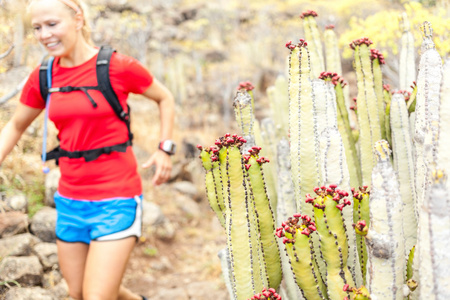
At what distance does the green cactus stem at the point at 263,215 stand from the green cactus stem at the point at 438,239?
2.33ft

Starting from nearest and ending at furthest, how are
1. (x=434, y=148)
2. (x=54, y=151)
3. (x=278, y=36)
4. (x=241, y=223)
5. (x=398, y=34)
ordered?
(x=434, y=148) < (x=241, y=223) < (x=54, y=151) < (x=398, y=34) < (x=278, y=36)

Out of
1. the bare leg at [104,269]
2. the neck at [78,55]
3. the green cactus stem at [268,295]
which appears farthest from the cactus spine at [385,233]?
the neck at [78,55]

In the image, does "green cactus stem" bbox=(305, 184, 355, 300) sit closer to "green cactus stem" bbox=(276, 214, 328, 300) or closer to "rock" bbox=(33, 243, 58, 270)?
"green cactus stem" bbox=(276, 214, 328, 300)

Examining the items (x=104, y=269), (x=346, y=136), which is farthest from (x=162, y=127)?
(x=346, y=136)

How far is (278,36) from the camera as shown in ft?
54.6

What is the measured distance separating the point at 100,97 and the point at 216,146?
3.95 ft

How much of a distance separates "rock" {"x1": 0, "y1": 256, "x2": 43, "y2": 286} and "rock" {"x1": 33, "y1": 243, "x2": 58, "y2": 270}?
0.26 meters

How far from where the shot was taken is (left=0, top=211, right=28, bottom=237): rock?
3980mm

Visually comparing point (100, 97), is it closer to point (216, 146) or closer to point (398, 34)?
point (216, 146)

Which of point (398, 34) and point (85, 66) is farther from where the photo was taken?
point (398, 34)

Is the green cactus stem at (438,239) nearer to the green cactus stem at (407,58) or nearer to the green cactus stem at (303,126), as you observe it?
the green cactus stem at (303,126)

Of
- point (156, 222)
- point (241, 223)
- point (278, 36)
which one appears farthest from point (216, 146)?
point (278, 36)

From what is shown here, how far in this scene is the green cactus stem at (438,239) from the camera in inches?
43.0

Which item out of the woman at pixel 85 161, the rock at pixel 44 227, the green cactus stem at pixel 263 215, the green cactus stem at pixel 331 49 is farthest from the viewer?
the rock at pixel 44 227
